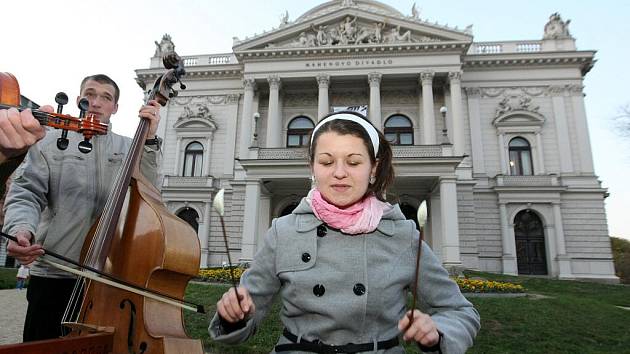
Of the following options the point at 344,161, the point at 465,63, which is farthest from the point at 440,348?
the point at 465,63

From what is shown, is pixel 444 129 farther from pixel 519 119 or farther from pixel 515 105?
pixel 515 105

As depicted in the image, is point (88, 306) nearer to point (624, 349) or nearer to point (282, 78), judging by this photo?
point (624, 349)

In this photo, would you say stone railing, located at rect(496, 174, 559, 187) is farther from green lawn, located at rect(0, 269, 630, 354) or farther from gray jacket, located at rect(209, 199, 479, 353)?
gray jacket, located at rect(209, 199, 479, 353)

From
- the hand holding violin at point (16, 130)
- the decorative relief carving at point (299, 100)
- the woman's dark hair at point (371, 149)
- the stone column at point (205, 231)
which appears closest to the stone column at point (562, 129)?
the decorative relief carving at point (299, 100)

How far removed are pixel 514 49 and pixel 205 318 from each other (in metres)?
24.2

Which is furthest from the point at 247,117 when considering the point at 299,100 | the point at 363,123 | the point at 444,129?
the point at 363,123

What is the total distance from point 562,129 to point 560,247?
670 centimetres

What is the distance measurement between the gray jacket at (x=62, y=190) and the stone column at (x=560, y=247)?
22082 millimetres

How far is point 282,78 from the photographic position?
2291cm

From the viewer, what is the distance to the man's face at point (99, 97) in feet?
9.37

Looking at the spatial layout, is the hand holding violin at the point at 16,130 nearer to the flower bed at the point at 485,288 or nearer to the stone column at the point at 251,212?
the flower bed at the point at 485,288

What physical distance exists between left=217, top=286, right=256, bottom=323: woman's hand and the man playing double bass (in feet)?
4.55

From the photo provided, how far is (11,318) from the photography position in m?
7.62

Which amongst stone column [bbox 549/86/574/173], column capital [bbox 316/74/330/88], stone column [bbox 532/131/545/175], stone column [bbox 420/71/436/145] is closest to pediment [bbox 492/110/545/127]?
stone column [bbox 532/131/545/175]
